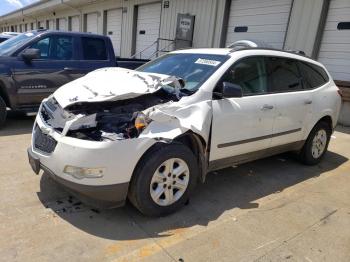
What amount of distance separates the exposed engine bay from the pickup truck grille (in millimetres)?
119

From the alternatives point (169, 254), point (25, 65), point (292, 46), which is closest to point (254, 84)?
point (169, 254)

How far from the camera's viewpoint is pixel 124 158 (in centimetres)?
285

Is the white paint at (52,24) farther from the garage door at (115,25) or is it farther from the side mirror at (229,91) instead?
the side mirror at (229,91)

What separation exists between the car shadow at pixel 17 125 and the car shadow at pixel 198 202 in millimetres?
2435

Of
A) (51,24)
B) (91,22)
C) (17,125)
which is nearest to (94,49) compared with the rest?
(17,125)

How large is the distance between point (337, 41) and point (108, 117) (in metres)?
7.56

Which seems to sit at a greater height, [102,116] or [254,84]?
[254,84]

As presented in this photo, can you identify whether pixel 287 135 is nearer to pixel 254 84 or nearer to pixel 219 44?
pixel 254 84

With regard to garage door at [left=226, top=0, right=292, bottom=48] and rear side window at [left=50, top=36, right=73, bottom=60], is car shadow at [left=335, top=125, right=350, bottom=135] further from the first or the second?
rear side window at [left=50, top=36, right=73, bottom=60]

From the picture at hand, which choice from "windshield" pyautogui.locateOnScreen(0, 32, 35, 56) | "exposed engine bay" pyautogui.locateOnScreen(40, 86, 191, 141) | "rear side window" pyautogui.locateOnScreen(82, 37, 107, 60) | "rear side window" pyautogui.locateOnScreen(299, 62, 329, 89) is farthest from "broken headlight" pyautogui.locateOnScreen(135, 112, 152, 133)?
"rear side window" pyautogui.locateOnScreen(82, 37, 107, 60)

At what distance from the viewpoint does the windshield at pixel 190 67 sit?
363 cm

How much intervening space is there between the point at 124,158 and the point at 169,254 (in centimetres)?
88

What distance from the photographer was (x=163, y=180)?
3164mm

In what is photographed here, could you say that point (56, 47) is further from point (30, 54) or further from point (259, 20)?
point (259, 20)
